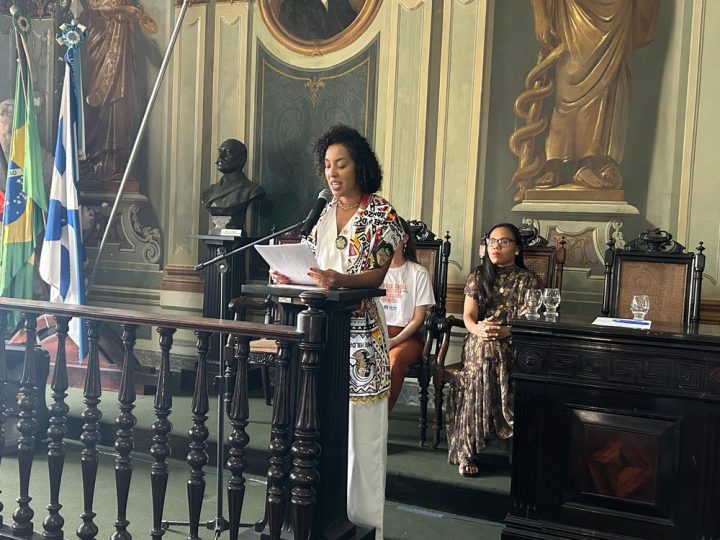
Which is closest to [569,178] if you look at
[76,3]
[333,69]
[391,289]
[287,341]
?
[391,289]

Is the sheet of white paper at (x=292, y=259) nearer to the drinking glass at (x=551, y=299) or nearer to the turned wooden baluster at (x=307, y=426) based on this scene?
the turned wooden baluster at (x=307, y=426)

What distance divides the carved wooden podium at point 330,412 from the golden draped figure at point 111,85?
4.39 m

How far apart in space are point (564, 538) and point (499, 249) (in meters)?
1.66

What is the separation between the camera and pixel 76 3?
655cm

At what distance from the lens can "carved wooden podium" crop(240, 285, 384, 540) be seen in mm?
2398

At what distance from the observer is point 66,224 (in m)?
5.57

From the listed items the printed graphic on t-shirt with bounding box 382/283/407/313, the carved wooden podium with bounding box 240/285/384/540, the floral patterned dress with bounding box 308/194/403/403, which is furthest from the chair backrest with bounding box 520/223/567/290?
the carved wooden podium with bounding box 240/285/384/540

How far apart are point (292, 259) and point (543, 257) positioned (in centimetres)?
256

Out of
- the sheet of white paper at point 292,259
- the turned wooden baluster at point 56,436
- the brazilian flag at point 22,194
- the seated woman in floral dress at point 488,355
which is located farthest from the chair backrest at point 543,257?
the brazilian flag at point 22,194

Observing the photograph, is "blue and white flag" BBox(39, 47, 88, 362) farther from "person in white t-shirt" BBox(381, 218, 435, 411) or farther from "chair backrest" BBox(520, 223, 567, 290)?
"chair backrest" BBox(520, 223, 567, 290)

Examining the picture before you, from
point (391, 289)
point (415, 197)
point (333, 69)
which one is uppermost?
point (333, 69)

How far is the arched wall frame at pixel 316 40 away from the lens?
545 centimetres

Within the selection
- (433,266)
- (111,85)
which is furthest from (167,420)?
(111,85)

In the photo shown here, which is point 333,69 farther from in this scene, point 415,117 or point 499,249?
point 499,249
